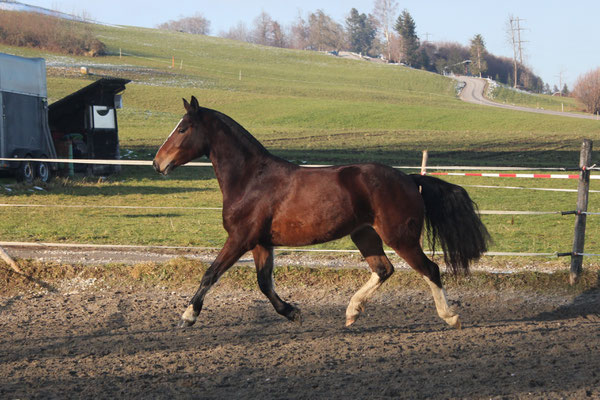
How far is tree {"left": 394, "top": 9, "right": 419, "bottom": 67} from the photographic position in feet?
366

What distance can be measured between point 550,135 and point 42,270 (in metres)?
38.6

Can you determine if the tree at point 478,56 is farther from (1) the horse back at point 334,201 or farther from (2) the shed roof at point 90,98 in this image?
(1) the horse back at point 334,201

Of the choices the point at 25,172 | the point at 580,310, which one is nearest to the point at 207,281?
the point at 580,310

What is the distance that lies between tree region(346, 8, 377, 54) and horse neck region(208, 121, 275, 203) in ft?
464

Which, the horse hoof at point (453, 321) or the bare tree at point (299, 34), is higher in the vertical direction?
the bare tree at point (299, 34)

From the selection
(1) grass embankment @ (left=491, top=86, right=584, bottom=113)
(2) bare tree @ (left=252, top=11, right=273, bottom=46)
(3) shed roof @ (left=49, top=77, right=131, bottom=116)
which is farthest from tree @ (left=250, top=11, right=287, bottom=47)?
(3) shed roof @ (left=49, top=77, right=131, bottom=116)

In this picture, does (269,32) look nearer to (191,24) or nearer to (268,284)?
(191,24)

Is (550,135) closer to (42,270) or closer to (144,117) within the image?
(144,117)

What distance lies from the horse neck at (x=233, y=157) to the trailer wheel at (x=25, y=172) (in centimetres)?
1299

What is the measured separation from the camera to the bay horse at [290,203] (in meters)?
6.00

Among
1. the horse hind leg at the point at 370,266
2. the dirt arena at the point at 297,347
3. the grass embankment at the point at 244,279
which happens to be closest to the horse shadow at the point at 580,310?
the dirt arena at the point at 297,347

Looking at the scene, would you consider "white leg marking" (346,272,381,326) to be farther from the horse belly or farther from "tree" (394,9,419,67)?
"tree" (394,9,419,67)

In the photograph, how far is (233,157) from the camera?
245 inches

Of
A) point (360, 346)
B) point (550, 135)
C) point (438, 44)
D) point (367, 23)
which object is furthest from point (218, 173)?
point (367, 23)
